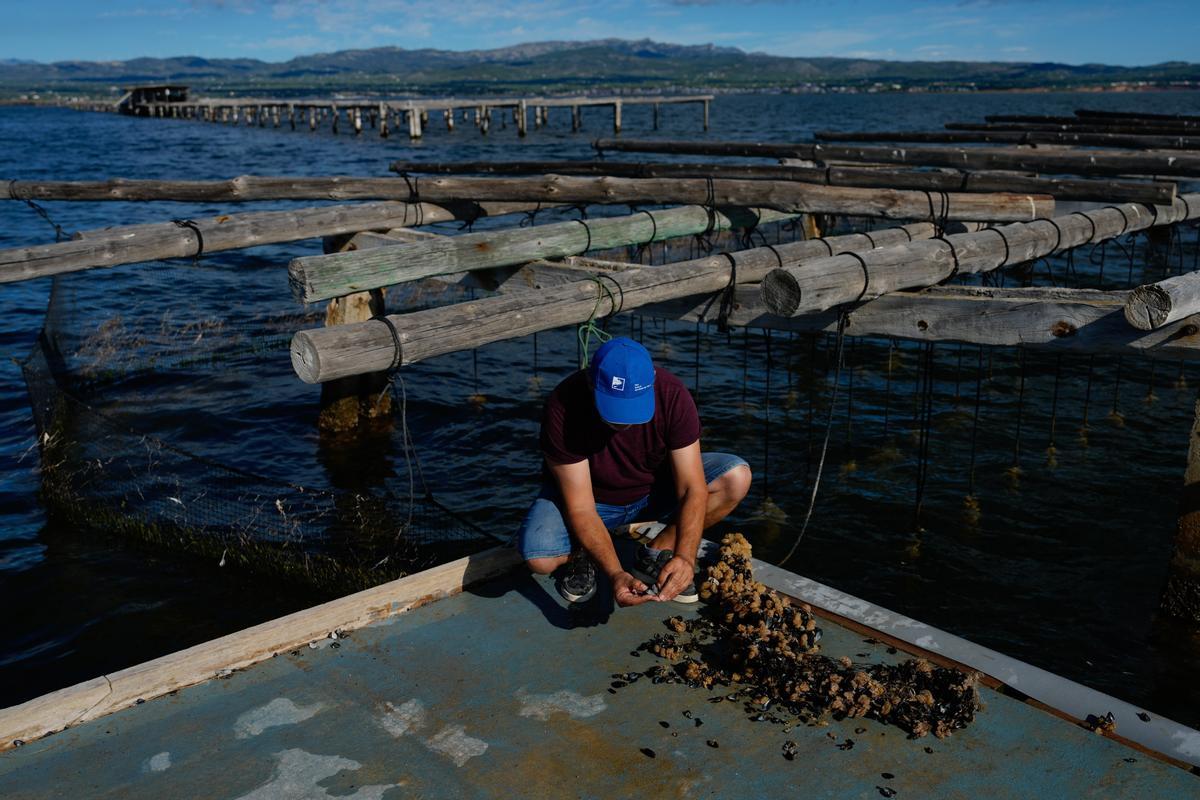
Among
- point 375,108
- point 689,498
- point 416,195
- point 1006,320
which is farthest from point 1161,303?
point 375,108

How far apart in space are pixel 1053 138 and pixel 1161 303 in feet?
43.3

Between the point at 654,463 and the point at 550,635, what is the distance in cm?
116

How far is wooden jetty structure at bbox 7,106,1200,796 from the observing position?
417 cm

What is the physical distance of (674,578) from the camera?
5172 millimetres

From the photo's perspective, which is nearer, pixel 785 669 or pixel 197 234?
pixel 785 669

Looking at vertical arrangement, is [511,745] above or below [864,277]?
below

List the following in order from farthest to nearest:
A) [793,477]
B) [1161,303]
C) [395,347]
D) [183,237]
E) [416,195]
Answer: [793,477] < [416,195] < [183,237] < [395,347] < [1161,303]

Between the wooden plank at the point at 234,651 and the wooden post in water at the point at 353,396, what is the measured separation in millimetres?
6241

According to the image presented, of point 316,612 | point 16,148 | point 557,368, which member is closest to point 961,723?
A: point 316,612

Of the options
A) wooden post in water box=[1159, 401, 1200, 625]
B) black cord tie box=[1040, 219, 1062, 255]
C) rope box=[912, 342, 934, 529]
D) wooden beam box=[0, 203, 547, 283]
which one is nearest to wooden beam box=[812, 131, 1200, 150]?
rope box=[912, 342, 934, 529]

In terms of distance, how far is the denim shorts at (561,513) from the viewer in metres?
5.71

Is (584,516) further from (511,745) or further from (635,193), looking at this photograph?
(635,193)

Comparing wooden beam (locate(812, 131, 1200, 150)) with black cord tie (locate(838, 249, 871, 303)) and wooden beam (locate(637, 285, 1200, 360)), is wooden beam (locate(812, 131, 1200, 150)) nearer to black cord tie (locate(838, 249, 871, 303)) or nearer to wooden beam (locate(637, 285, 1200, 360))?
wooden beam (locate(637, 285, 1200, 360))

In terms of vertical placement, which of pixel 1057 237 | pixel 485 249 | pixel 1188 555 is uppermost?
pixel 1057 237
